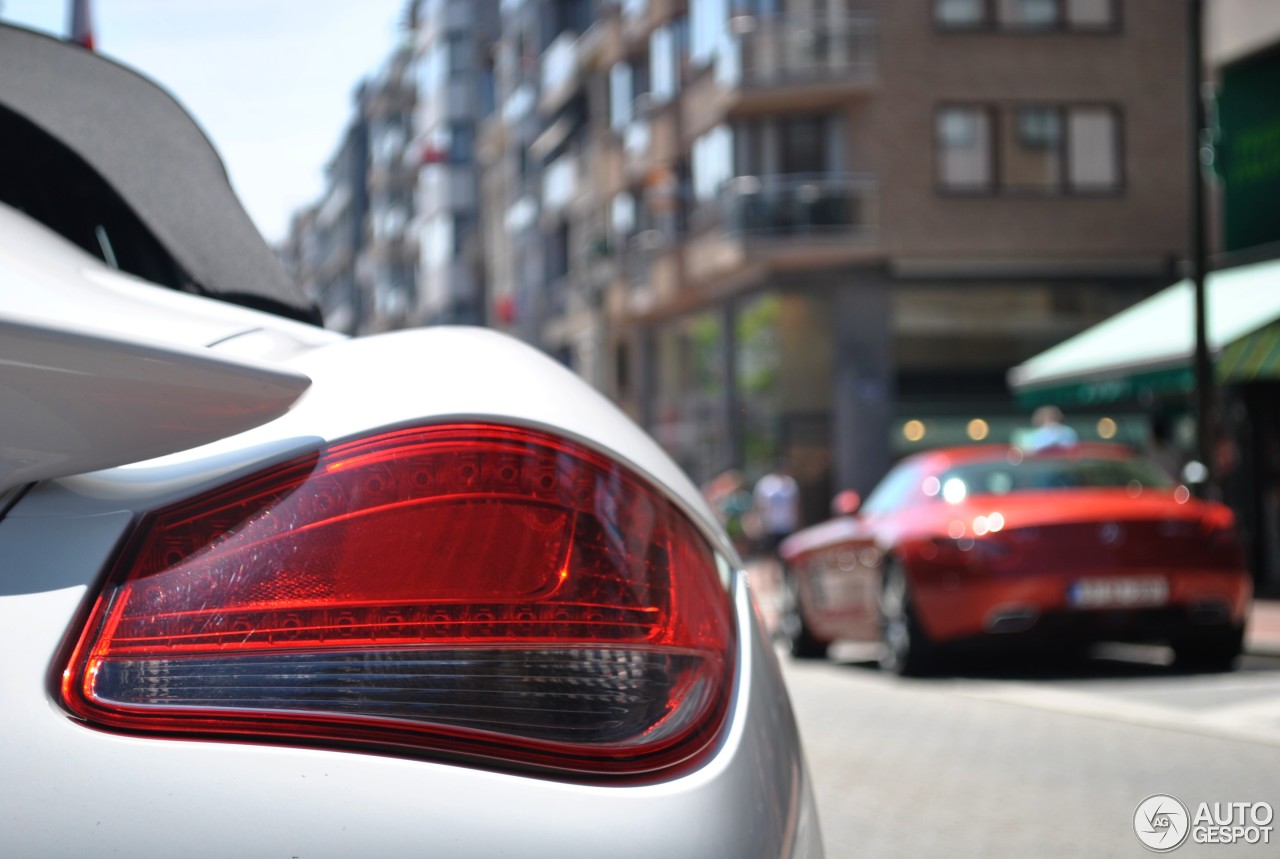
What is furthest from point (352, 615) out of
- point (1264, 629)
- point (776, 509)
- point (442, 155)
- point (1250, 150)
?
point (442, 155)

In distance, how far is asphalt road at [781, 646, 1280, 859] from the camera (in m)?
5.23

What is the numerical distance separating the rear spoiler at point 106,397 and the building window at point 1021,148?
106 ft

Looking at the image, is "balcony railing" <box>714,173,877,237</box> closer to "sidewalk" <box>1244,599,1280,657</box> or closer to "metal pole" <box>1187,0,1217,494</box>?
"sidewalk" <box>1244,599,1280,657</box>

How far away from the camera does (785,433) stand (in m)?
34.9

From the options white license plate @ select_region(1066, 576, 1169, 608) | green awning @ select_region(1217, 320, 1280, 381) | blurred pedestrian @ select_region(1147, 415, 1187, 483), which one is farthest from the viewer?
blurred pedestrian @ select_region(1147, 415, 1187, 483)

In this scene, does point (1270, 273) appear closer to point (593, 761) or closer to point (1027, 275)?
point (1027, 275)

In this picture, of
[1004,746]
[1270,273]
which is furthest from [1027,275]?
[1004,746]

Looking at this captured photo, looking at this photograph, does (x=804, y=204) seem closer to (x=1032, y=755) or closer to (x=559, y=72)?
(x=559, y=72)

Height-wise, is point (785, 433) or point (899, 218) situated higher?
point (899, 218)

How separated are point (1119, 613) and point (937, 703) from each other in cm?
132

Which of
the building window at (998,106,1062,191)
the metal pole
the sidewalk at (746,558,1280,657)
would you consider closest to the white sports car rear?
the sidewalk at (746,558,1280,657)

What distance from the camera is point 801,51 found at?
33.3 m

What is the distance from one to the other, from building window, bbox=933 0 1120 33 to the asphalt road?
946 inches

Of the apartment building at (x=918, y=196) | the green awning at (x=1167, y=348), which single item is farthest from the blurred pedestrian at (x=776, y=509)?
the apartment building at (x=918, y=196)
